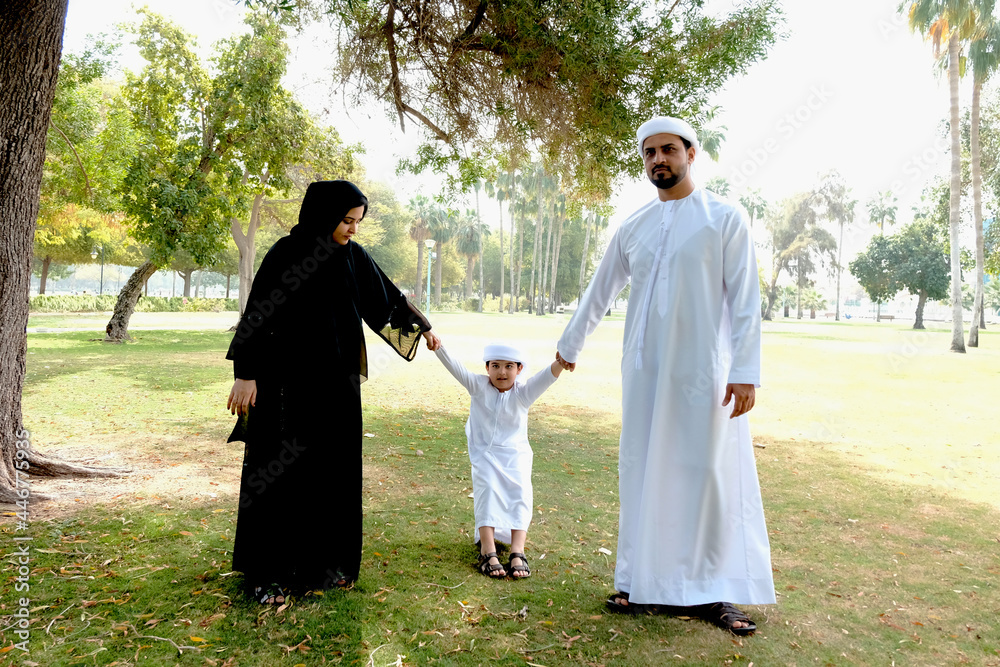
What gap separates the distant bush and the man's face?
35320 mm

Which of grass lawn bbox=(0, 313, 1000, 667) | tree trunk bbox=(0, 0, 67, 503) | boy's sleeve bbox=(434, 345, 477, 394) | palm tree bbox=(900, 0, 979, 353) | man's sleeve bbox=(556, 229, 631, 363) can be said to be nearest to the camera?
grass lawn bbox=(0, 313, 1000, 667)

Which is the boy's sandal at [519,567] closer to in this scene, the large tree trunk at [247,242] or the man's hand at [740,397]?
the man's hand at [740,397]

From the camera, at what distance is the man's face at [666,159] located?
3.13 m

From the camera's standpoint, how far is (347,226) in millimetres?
3215

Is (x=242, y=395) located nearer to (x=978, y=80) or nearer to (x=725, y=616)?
(x=725, y=616)

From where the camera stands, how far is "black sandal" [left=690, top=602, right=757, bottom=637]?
289 cm

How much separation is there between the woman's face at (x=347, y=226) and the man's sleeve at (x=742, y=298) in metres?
1.76

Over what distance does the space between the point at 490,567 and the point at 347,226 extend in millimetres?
1912

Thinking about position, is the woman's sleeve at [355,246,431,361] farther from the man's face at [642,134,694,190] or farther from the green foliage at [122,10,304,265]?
the green foliage at [122,10,304,265]

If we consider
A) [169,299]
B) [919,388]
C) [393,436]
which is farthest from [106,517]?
[169,299]

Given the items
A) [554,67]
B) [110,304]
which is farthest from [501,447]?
[110,304]

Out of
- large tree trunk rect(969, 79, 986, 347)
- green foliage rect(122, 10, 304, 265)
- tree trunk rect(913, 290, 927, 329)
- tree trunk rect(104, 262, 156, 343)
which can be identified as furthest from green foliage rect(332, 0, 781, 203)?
tree trunk rect(913, 290, 927, 329)

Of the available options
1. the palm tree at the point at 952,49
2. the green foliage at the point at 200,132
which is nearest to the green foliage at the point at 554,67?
the green foliage at the point at 200,132

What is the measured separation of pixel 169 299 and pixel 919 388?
44577 mm
